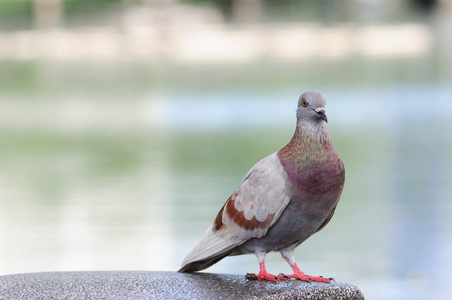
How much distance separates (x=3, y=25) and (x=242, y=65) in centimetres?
1922

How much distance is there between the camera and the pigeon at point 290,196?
2.78 metres

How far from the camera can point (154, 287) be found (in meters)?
2.88

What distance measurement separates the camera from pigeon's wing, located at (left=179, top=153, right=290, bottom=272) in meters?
2.84

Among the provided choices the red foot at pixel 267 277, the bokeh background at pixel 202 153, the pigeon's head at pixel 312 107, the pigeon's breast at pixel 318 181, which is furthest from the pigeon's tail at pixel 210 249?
the bokeh background at pixel 202 153

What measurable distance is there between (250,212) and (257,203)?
0.04m

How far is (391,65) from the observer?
25500 millimetres

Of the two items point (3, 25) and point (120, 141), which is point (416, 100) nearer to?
point (120, 141)

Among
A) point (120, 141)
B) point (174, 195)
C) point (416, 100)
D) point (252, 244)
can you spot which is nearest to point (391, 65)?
point (416, 100)

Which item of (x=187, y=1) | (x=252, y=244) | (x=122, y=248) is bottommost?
(x=122, y=248)

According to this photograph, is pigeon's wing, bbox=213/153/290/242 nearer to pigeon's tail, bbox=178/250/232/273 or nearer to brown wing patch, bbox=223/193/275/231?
brown wing patch, bbox=223/193/275/231

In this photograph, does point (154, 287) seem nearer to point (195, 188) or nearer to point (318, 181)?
point (318, 181)

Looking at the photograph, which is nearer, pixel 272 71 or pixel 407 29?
pixel 272 71

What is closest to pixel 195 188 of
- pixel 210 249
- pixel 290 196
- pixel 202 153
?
pixel 202 153

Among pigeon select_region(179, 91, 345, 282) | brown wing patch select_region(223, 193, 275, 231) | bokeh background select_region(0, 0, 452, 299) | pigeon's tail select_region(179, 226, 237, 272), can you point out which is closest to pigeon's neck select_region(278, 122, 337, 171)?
pigeon select_region(179, 91, 345, 282)
